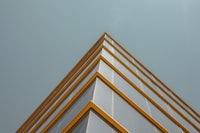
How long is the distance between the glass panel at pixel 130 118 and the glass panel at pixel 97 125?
1.29ft

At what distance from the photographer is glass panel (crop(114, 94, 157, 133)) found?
4512 mm

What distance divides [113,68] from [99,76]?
142cm

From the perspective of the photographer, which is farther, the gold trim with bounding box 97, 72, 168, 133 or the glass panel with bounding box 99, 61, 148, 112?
the glass panel with bounding box 99, 61, 148, 112

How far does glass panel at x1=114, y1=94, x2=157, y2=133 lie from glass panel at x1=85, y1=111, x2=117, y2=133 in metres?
0.39

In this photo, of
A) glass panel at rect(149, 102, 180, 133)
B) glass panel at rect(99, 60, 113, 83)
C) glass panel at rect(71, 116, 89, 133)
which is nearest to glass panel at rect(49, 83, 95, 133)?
glass panel at rect(71, 116, 89, 133)

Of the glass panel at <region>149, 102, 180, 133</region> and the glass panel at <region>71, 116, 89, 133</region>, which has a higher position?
the glass panel at <region>149, 102, 180, 133</region>

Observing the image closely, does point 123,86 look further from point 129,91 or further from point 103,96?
point 103,96

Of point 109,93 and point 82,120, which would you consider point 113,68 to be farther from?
point 82,120

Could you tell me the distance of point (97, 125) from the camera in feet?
12.7

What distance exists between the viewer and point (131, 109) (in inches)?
209

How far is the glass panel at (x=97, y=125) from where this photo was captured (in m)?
3.69

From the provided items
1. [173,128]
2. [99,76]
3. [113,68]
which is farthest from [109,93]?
[173,128]

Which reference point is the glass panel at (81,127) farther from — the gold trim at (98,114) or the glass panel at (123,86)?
the glass panel at (123,86)

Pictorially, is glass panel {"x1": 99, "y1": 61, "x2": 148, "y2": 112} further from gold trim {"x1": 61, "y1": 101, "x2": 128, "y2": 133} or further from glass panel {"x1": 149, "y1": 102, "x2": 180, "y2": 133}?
gold trim {"x1": 61, "y1": 101, "x2": 128, "y2": 133}
